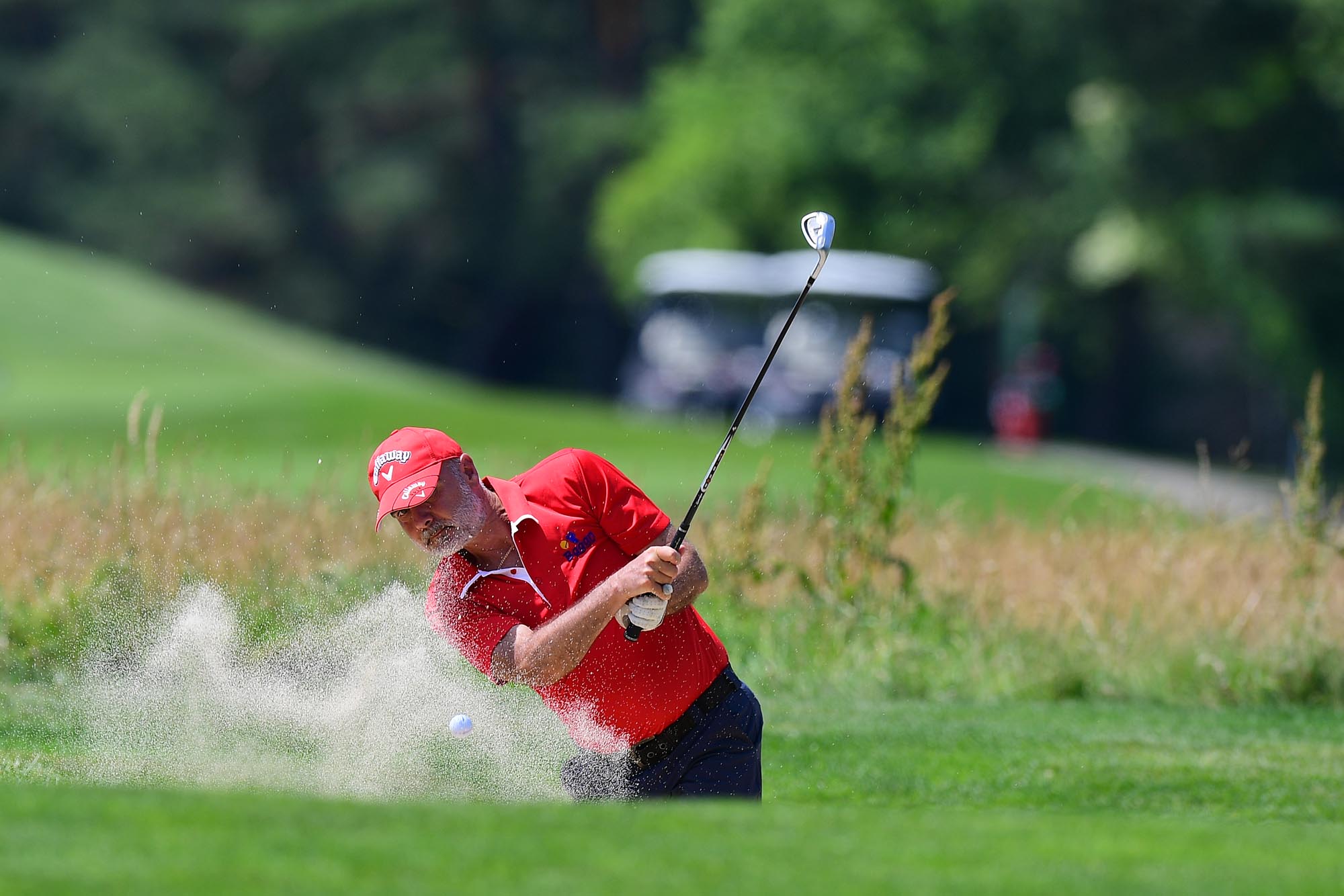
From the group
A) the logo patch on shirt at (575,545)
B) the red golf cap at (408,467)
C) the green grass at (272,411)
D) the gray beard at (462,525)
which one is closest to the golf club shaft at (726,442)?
the logo patch on shirt at (575,545)

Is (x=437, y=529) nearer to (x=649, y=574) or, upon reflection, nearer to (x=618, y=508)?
(x=618, y=508)

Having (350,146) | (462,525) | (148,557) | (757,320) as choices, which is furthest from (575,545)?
(350,146)

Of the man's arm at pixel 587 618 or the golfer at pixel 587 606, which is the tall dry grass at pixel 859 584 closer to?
the golfer at pixel 587 606

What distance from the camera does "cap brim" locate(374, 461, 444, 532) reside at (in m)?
5.12

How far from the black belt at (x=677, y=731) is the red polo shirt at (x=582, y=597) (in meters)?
0.03

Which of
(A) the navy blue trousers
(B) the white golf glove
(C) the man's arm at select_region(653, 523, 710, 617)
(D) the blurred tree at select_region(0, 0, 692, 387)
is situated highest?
(D) the blurred tree at select_region(0, 0, 692, 387)

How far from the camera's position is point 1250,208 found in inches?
1042

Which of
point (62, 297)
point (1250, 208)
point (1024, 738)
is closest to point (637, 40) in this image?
point (62, 297)

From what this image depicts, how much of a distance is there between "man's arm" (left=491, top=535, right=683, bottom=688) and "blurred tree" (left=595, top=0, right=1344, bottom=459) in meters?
21.5

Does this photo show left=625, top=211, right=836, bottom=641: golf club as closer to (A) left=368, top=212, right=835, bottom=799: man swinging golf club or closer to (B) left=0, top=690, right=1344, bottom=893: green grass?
(A) left=368, top=212, right=835, bottom=799: man swinging golf club

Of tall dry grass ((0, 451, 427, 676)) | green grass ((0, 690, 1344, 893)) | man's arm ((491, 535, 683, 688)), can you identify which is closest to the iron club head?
man's arm ((491, 535, 683, 688))

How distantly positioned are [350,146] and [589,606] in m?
48.6

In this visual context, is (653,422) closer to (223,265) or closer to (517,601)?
(223,265)

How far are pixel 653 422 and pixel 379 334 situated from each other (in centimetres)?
2224
